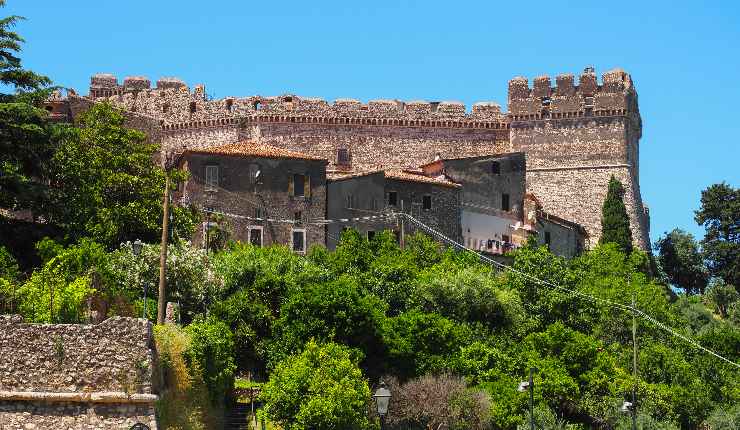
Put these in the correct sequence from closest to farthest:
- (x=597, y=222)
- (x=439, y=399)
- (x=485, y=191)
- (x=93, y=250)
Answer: (x=439, y=399) → (x=93, y=250) → (x=485, y=191) → (x=597, y=222)

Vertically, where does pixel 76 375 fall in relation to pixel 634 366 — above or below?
above

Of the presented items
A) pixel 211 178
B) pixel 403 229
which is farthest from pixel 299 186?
pixel 403 229

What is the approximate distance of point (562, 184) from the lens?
7144 centimetres

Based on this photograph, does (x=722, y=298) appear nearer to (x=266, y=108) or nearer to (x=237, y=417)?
(x=266, y=108)

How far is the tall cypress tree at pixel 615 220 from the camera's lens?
222 ft

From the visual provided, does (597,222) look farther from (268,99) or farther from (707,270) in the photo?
(268,99)

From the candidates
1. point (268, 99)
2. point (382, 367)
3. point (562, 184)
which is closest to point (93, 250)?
point (382, 367)

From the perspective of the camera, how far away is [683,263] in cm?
7738

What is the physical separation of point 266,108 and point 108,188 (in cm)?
2355

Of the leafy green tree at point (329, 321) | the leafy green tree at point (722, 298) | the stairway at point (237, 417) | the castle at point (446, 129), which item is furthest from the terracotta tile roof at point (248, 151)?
the leafy green tree at point (722, 298)

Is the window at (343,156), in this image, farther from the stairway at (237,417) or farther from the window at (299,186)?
the stairway at (237,417)

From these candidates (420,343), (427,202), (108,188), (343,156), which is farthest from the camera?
(343,156)

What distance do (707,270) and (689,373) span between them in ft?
110

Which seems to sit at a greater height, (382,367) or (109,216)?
(109,216)
